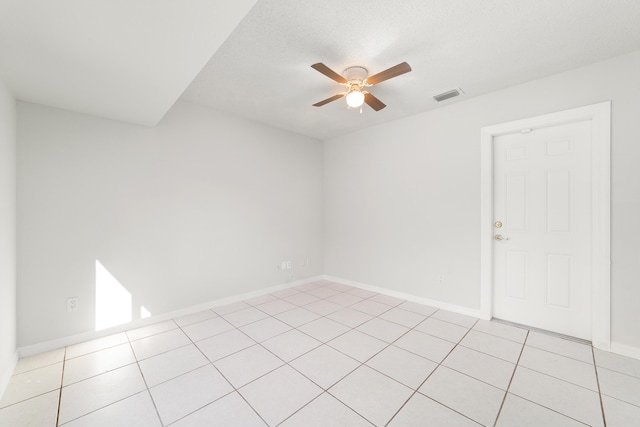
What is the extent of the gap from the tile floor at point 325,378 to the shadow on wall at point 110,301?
0.61 ft

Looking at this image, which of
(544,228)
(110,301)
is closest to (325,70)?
(544,228)

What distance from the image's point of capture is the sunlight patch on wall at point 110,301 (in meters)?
2.67

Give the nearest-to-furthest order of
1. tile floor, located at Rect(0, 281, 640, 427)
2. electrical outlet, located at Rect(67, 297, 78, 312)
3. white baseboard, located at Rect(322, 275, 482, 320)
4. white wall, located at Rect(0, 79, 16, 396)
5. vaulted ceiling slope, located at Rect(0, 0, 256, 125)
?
vaulted ceiling slope, located at Rect(0, 0, 256, 125), tile floor, located at Rect(0, 281, 640, 427), white wall, located at Rect(0, 79, 16, 396), electrical outlet, located at Rect(67, 297, 78, 312), white baseboard, located at Rect(322, 275, 482, 320)

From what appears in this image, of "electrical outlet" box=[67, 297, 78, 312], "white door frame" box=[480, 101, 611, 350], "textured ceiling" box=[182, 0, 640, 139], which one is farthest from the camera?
Answer: "electrical outlet" box=[67, 297, 78, 312]

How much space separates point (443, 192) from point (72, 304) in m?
4.38

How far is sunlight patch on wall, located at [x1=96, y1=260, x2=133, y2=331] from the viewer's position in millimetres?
2668

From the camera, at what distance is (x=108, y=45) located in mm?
1573

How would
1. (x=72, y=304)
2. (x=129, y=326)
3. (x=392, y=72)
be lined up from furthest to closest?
(x=129, y=326) < (x=72, y=304) < (x=392, y=72)

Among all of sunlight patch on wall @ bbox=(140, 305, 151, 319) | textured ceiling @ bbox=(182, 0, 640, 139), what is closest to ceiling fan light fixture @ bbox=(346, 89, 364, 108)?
textured ceiling @ bbox=(182, 0, 640, 139)

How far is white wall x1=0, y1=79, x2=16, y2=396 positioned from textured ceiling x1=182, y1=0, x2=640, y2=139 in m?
1.52

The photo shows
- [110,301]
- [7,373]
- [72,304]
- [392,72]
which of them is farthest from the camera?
[110,301]

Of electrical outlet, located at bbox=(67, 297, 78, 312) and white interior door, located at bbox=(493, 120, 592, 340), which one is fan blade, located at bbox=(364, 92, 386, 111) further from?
electrical outlet, located at bbox=(67, 297, 78, 312)

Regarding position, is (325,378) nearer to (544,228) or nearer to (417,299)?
(417,299)

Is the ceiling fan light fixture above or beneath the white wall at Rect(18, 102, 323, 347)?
above
